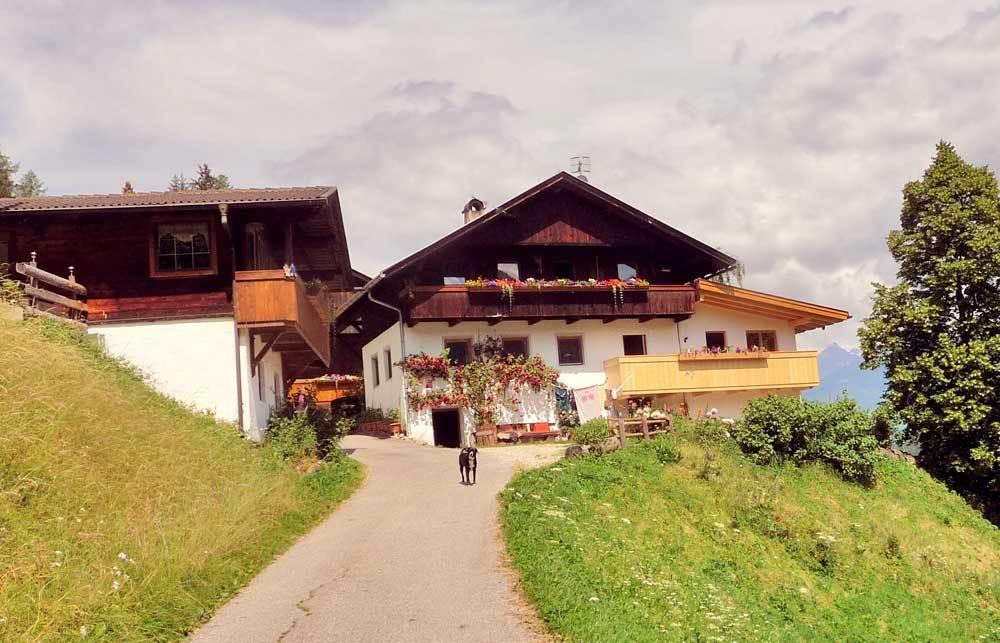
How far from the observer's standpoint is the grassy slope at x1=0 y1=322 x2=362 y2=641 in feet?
25.7

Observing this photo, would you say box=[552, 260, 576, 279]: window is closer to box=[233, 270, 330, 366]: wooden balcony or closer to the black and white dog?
the black and white dog

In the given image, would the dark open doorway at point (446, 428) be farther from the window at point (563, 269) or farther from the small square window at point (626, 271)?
the small square window at point (626, 271)

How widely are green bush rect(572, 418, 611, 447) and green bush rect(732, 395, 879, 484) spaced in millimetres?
4320

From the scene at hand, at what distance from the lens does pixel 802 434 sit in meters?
24.1

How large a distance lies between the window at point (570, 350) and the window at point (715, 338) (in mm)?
5303

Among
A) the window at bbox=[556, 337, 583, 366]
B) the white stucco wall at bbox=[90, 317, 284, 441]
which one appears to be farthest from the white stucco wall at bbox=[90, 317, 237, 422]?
the window at bbox=[556, 337, 583, 366]

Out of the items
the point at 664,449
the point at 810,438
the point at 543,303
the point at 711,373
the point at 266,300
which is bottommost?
the point at 810,438

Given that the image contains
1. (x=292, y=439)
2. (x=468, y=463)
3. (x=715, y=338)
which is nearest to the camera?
(x=468, y=463)

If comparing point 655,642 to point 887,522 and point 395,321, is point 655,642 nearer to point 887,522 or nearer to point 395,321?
point 887,522

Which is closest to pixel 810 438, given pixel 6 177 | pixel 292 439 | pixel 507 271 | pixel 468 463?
pixel 468 463

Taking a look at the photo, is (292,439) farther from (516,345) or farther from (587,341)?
(587,341)

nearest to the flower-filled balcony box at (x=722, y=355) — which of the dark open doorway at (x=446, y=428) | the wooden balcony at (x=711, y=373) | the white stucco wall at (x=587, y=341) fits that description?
the wooden balcony at (x=711, y=373)

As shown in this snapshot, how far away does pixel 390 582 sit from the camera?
1062 centimetres

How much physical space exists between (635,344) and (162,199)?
59.2 ft
